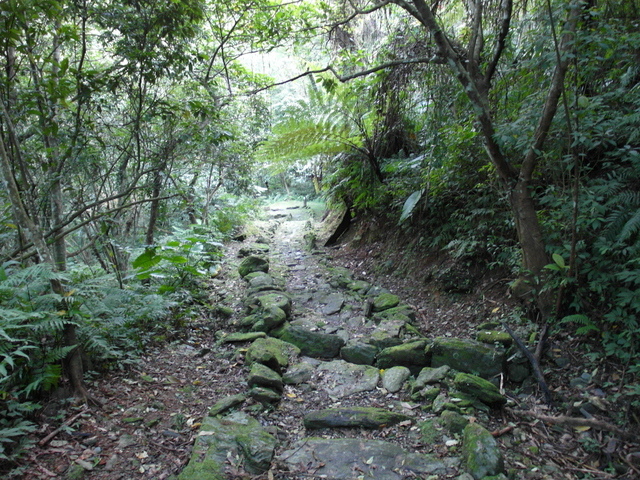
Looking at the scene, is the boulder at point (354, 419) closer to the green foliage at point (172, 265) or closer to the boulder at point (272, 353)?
the boulder at point (272, 353)

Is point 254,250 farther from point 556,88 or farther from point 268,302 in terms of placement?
point 556,88

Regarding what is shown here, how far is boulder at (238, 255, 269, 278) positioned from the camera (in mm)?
6297

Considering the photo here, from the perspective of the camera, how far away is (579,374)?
256 cm

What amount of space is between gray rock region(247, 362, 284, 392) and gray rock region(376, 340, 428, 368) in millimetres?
939

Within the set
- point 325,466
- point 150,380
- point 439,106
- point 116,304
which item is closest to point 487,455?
point 325,466

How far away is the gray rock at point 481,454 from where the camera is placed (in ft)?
6.63

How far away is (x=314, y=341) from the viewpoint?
3801mm

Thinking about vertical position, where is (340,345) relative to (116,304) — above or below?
below

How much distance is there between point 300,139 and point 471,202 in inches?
130

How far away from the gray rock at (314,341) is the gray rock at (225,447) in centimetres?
123

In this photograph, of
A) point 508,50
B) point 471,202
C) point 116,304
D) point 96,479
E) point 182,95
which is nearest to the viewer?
point 96,479

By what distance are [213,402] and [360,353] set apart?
1.37 metres

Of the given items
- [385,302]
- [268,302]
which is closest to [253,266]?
[268,302]

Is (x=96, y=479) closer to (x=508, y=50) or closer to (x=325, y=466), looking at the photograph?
(x=325, y=466)
